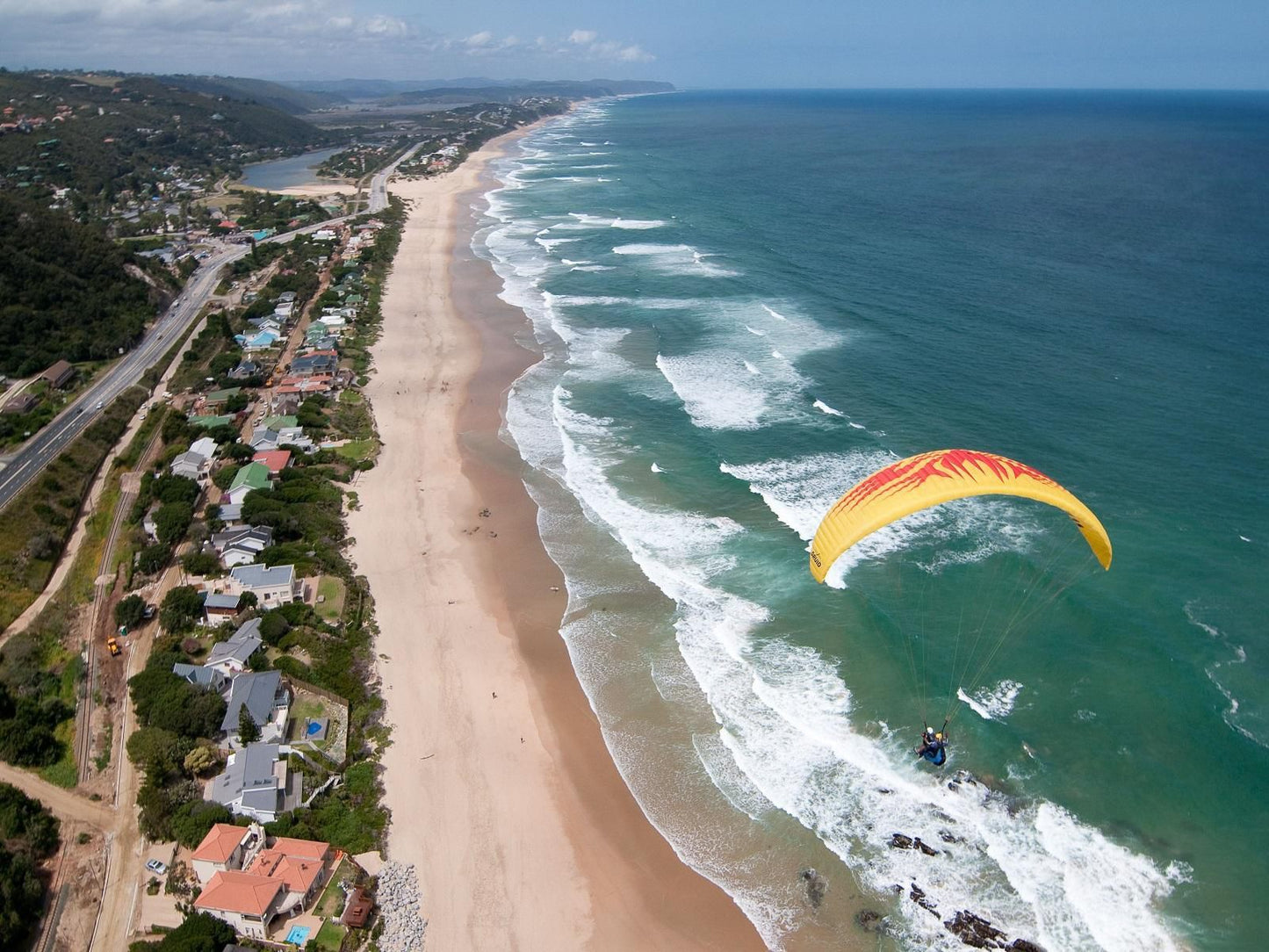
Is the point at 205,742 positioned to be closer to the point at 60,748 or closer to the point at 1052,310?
the point at 60,748

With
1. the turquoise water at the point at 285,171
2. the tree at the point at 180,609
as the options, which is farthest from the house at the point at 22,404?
the turquoise water at the point at 285,171

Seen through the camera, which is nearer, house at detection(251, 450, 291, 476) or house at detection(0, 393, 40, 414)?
house at detection(251, 450, 291, 476)

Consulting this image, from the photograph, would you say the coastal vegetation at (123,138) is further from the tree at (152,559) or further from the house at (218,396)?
the tree at (152,559)

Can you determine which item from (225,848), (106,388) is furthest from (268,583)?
(106,388)

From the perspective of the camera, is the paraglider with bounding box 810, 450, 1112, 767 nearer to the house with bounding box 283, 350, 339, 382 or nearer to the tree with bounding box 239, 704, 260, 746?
the tree with bounding box 239, 704, 260, 746

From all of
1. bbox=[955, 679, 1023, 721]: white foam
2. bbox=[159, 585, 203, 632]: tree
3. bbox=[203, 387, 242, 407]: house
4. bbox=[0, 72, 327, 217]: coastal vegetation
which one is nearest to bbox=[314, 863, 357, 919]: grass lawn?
bbox=[159, 585, 203, 632]: tree
